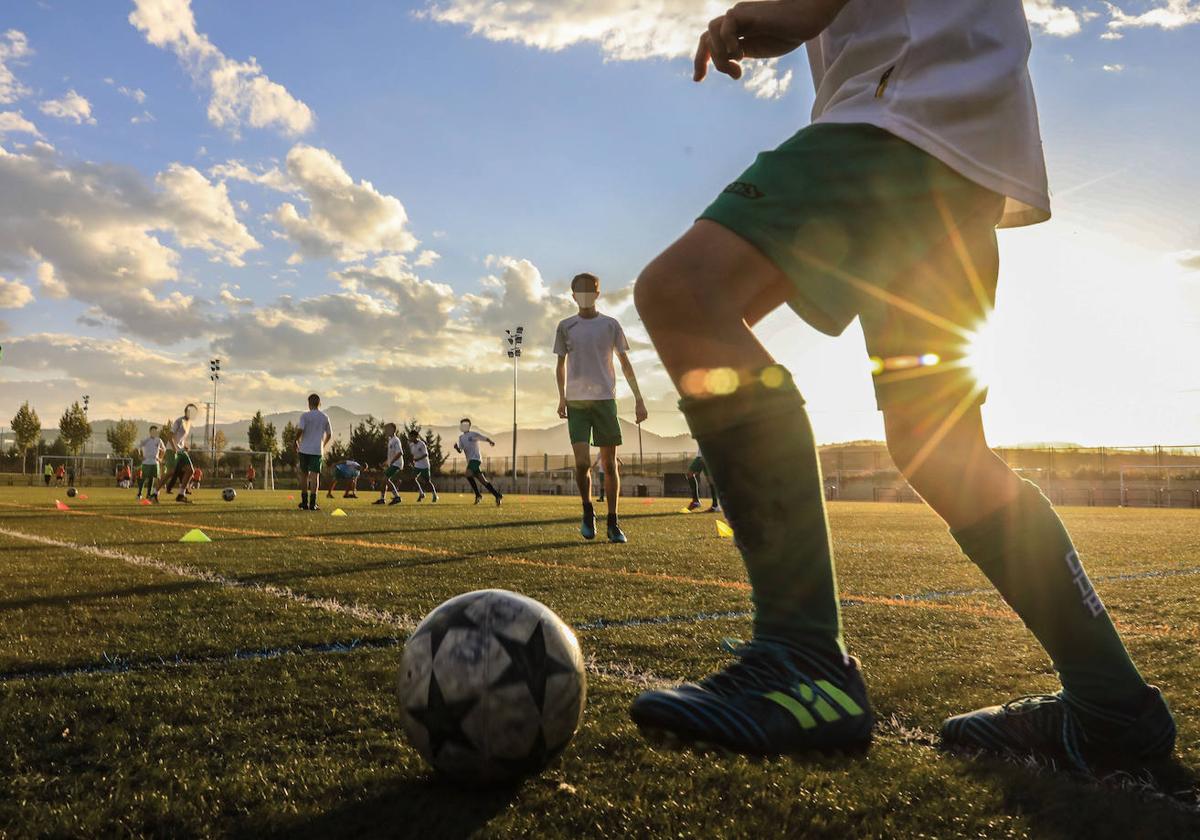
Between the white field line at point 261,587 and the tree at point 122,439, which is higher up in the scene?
the tree at point 122,439

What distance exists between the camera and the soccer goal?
40594mm

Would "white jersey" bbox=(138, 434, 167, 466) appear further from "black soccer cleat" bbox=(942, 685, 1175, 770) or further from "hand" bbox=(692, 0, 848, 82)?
"black soccer cleat" bbox=(942, 685, 1175, 770)

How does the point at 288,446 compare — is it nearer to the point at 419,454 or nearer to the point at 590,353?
the point at 419,454

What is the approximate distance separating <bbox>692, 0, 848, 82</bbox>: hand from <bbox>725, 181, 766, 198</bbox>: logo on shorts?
0.31 meters

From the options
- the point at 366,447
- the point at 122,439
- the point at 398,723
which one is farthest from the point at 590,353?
the point at 122,439

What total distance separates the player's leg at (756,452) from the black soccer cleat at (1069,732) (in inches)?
15.9

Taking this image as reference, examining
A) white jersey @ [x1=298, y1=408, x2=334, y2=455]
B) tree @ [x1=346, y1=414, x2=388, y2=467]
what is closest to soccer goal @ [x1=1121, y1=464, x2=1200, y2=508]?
white jersey @ [x1=298, y1=408, x2=334, y2=455]

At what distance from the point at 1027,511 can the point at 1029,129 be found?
0.84 m

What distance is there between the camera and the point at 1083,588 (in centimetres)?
182

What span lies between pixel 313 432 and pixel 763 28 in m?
15.5

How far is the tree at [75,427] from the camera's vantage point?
82375 mm

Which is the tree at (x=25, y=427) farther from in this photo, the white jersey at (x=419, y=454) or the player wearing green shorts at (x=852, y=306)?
the player wearing green shorts at (x=852, y=306)

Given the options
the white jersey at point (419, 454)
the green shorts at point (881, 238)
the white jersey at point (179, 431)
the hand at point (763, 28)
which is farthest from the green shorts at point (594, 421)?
the white jersey at point (419, 454)

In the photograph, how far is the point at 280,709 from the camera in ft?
7.11
